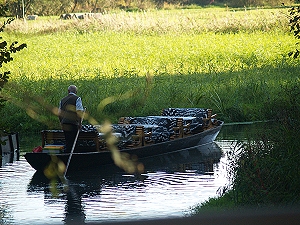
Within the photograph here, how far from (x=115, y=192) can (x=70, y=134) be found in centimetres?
282

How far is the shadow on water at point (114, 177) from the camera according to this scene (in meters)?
12.0

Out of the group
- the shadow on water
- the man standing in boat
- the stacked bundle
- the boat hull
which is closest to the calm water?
the shadow on water

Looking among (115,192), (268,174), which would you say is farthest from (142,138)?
(268,174)

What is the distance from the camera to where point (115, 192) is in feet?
40.9

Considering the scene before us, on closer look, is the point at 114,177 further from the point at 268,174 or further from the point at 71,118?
the point at 268,174

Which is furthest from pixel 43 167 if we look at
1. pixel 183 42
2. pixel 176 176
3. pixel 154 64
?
pixel 183 42

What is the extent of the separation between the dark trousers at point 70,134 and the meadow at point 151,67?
392 centimetres

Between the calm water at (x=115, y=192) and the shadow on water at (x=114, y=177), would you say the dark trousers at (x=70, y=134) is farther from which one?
the calm water at (x=115, y=192)

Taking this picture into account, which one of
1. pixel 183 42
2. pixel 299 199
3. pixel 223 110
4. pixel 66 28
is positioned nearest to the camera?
pixel 299 199

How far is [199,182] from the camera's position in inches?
520

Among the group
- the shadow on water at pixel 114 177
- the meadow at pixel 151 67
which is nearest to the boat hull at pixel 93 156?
the shadow on water at pixel 114 177

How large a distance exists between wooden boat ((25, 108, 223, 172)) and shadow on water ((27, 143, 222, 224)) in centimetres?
21

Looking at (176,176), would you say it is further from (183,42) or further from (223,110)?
(183,42)

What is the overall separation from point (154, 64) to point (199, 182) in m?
18.5
